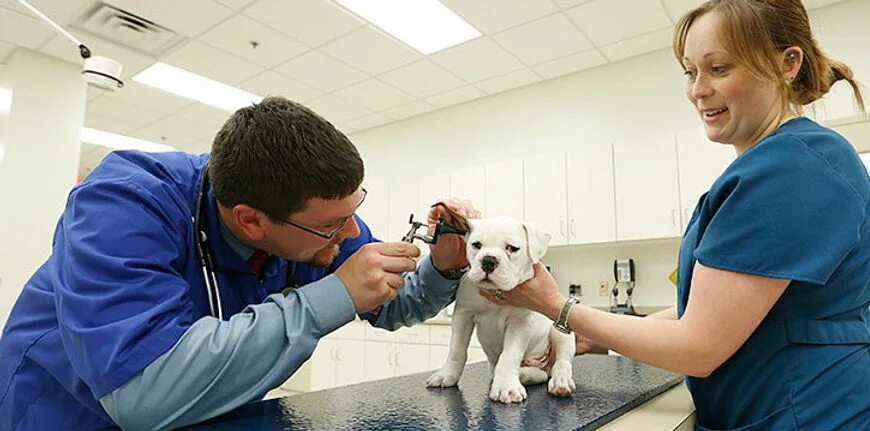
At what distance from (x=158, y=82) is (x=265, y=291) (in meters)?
4.81

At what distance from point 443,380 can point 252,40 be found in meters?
3.80

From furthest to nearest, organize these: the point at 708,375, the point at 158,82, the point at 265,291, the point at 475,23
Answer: the point at 158,82 < the point at 475,23 < the point at 265,291 < the point at 708,375

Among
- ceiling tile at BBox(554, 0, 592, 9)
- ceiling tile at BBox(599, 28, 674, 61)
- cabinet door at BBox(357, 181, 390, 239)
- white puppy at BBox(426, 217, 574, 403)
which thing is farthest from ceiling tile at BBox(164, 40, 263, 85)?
white puppy at BBox(426, 217, 574, 403)

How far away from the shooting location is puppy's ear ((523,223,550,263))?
45.5 inches

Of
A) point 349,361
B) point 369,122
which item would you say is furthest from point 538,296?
point 369,122

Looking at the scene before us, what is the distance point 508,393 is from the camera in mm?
986

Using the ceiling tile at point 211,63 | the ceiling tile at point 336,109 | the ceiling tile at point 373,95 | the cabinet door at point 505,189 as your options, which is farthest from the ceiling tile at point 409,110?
the ceiling tile at point 211,63

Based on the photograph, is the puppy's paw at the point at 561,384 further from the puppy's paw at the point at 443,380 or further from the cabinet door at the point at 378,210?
the cabinet door at the point at 378,210

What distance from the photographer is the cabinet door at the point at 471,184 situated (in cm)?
504

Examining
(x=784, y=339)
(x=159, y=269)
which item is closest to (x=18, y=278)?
(x=159, y=269)

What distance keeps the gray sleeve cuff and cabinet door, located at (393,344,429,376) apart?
3.94m

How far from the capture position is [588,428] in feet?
2.67

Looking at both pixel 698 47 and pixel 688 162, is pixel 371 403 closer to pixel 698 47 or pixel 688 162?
pixel 698 47

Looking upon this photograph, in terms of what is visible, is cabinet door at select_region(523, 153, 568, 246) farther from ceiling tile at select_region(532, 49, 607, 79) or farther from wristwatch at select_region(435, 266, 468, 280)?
wristwatch at select_region(435, 266, 468, 280)
